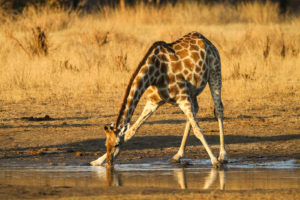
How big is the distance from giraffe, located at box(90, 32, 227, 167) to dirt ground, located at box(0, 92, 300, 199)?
2.42 ft

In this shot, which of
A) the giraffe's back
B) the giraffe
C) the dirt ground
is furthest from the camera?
the giraffe's back

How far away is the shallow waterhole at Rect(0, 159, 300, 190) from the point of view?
7016mm

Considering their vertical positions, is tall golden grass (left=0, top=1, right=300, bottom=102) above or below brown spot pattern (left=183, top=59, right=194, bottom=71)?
below

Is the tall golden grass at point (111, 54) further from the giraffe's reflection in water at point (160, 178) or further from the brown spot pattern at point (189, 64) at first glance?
the giraffe's reflection in water at point (160, 178)

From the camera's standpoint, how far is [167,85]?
8438 mm

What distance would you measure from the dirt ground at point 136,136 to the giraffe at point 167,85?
2.42 feet

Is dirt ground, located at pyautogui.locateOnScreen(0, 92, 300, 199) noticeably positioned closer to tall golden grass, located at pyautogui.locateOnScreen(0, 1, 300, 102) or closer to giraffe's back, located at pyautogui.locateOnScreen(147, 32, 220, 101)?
tall golden grass, located at pyautogui.locateOnScreen(0, 1, 300, 102)

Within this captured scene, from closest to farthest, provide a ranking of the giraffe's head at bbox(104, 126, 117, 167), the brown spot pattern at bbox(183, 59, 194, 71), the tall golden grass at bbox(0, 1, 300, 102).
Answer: the giraffe's head at bbox(104, 126, 117, 167) → the brown spot pattern at bbox(183, 59, 194, 71) → the tall golden grass at bbox(0, 1, 300, 102)

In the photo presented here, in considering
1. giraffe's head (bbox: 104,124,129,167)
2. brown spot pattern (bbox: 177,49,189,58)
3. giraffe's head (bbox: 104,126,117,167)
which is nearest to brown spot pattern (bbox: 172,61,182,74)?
brown spot pattern (bbox: 177,49,189,58)

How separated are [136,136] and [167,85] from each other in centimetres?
226

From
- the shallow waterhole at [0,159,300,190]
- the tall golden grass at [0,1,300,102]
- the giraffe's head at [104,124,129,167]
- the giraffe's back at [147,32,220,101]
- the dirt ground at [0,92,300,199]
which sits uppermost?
the giraffe's back at [147,32,220,101]

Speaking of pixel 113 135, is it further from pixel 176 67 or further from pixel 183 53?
pixel 183 53

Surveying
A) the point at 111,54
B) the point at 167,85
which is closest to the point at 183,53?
the point at 167,85

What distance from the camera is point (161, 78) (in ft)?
27.7
